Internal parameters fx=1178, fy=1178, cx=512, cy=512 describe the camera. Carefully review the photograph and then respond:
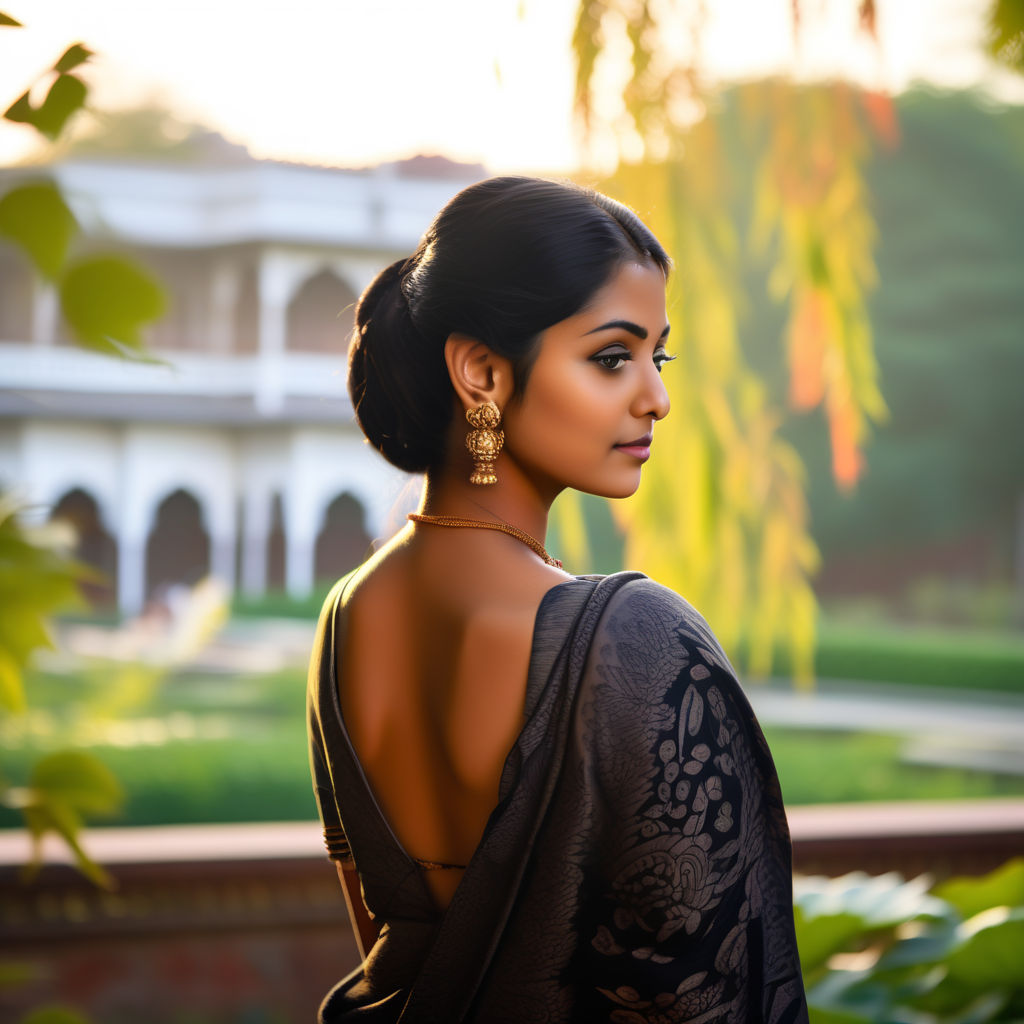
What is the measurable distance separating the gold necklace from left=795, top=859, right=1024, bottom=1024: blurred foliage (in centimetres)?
65

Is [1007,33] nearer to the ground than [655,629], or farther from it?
farther from it

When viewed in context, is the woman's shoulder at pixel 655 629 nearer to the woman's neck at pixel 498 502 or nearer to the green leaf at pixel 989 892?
the woman's neck at pixel 498 502

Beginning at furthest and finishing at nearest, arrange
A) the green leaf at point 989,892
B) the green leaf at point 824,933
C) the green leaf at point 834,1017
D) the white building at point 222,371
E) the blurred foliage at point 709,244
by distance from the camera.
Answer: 1. the white building at point 222,371
2. the blurred foliage at point 709,244
3. the green leaf at point 989,892
4. the green leaf at point 824,933
5. the green leaf at point 834,1017

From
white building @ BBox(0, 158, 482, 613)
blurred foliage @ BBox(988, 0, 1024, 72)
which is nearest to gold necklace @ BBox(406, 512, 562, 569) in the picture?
blurred foliage @ BBox(988, 0, 1024, 72)

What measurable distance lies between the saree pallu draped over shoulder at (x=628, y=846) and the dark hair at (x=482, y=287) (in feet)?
0.51

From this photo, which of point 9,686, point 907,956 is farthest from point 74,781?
point 907,956

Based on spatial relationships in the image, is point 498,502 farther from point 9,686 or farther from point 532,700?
point 9,686

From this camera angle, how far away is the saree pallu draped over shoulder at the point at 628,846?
64cm

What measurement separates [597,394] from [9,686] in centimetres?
39

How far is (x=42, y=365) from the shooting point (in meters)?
8.45

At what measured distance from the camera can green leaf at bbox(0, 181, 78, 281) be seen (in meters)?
0.55

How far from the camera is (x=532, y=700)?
2.15 ft

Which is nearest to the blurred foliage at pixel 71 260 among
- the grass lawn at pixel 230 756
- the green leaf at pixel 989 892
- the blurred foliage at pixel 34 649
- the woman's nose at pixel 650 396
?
the blurred foliage at pixel 34 649

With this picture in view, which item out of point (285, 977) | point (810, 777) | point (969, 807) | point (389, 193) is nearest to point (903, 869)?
point (969, 807)
